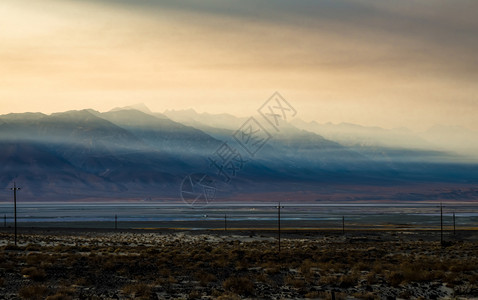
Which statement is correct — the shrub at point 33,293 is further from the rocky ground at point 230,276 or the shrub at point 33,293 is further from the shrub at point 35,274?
the shrub at point 35,274

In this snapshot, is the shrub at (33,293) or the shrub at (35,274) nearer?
the shrub at (33,293)

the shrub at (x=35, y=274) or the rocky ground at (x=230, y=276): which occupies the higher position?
the shrub at (x=35, y=274)

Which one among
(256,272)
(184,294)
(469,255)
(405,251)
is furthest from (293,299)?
(405,251)

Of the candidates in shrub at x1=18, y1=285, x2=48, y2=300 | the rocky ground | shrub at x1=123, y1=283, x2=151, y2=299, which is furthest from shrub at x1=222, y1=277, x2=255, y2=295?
shrub at x1=18, y1=285, x2=48, y2=300

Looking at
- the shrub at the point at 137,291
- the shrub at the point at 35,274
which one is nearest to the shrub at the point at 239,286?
the shrub at the point at 137,291

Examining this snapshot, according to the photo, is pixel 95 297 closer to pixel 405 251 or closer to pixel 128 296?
pixel 128 296

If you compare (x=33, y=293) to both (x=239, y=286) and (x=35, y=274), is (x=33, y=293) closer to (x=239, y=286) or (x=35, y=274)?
(x=35, y=274)

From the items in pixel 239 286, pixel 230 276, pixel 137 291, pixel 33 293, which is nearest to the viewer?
pixel 33 293

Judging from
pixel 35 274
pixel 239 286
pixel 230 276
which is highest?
pixel 35 274

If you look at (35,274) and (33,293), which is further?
(35,274)

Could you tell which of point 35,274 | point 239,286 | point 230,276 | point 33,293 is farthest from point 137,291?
point 230,276

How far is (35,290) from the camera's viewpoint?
92.2 feet

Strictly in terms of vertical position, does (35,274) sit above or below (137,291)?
above

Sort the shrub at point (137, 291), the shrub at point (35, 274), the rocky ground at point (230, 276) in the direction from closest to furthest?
the shrub at point (137, 291)
the rocky ground at point (230, 276)
the shrub at point (35, 274)
